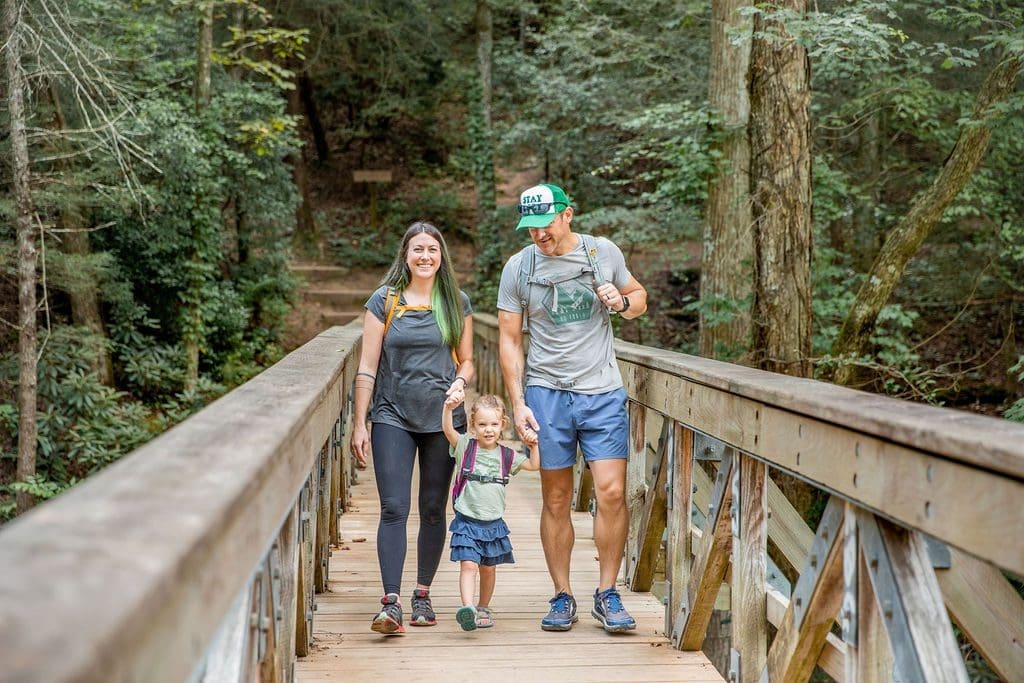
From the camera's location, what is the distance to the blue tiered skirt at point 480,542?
412 centimetres

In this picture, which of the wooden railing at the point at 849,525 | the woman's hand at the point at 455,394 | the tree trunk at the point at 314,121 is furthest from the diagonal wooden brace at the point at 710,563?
the tree trunk at the point at 314,121

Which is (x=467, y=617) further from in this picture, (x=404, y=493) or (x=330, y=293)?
(x=330, y=293)

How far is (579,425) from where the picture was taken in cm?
413

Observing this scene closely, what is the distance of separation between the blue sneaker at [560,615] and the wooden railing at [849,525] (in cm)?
40

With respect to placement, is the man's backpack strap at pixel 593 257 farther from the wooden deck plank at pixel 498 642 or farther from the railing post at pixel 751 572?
the wooden deck plank at pixel 498 642

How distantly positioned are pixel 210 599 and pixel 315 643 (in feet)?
8.84

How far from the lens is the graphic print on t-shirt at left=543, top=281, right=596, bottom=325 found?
4121mm

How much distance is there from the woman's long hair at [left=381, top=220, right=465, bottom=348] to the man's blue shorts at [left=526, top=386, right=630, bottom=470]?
47cm

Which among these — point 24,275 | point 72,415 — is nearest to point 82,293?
point 72,415

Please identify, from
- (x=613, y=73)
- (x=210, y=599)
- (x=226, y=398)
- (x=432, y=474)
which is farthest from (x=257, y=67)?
(x=210, y=599)

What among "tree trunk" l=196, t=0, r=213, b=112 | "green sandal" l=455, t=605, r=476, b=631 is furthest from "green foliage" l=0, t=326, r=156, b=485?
"green sandal" l=455, t=605, r=476, b=631

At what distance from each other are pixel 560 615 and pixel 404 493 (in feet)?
2.59

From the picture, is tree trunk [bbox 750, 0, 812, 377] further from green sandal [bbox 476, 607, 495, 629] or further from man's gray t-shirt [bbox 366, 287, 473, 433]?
green sandal [bbox 476, 607, 495, 629]

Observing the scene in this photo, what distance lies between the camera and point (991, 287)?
41.3 feet
